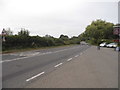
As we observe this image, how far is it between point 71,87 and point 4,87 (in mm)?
2245

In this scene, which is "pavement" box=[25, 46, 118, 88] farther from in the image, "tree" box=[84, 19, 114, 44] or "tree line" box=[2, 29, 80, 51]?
"tree" box=[84, 19, 114, 44]

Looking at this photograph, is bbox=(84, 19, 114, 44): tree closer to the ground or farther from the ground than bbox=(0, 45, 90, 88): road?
farther from the ground

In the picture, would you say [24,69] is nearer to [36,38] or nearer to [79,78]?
[79,78]

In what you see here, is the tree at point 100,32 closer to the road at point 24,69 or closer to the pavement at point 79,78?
the road at point 24,69

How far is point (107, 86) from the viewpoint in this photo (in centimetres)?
747

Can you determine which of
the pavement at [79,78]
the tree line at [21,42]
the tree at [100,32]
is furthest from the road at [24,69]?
the tree at [100,32]

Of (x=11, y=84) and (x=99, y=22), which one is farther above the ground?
(x=99, y=22)

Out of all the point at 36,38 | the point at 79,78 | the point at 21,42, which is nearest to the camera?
the point at 79,78

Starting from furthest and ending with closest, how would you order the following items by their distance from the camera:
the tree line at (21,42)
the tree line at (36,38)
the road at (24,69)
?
the tree line at (36,38) < the tree line at (21,42) < the road at (24,69)

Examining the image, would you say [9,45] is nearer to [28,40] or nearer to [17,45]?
[17,45]

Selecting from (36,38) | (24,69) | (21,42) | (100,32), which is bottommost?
(24,69)

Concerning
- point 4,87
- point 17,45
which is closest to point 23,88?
point 4,87

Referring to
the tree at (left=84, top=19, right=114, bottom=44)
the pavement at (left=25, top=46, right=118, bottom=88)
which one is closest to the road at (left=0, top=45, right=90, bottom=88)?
the pavement at (left=25, top=46, right=118, bottom=88)

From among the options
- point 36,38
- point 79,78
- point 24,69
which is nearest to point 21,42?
point 36,38
